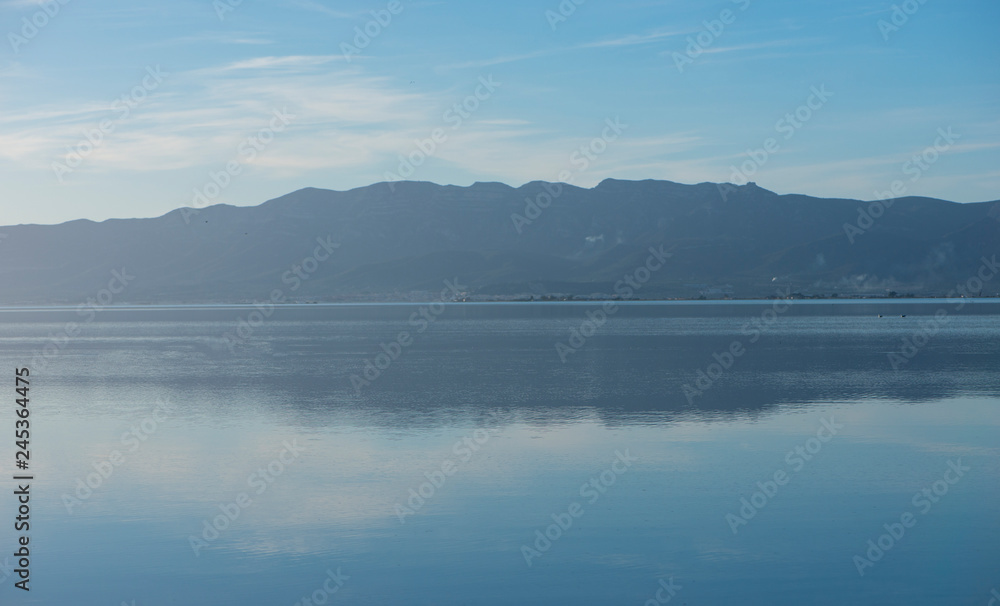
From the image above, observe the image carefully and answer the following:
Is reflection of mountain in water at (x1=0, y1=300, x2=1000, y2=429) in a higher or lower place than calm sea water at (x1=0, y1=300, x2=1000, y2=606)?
higher

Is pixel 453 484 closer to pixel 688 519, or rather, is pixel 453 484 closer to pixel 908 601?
pixel 688 519

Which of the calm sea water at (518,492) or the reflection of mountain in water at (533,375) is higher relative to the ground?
the reflection of mountain in water at (533,375)

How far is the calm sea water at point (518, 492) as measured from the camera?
14.6 meters

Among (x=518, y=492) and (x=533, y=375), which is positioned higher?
(x=533, y=375)

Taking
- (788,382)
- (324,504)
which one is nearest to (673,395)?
(788,382)

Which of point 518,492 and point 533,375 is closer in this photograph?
point 518,492

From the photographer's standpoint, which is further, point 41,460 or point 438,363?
point 438,363

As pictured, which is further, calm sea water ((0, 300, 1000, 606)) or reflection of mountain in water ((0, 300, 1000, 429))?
reflection of mountain in water ((0, 300, 1000, 429))

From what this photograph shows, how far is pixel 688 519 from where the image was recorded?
58.0ft

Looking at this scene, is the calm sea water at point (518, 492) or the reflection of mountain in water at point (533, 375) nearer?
the calm sea water at point (518, 492)

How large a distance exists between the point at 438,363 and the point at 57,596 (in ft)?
130

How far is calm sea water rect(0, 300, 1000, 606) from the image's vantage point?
14.6m

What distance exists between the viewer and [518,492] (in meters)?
20.1

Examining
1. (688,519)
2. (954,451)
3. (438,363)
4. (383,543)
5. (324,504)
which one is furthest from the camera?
(438,363)
